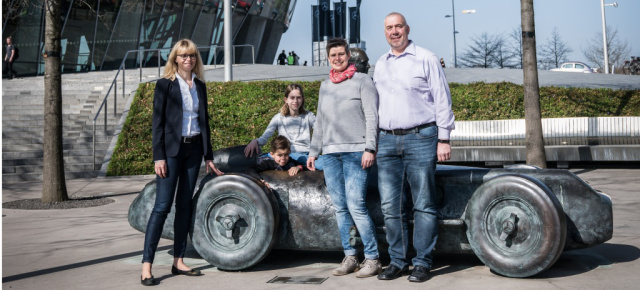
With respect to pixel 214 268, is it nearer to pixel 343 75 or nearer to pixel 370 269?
pixel 370 269

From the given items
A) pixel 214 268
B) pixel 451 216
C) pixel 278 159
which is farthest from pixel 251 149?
pixel 451 216

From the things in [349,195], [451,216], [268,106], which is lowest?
[451,216]

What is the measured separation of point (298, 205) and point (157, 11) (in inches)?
1182

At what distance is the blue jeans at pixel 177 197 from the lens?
467 centimetres

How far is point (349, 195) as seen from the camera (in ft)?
15.0

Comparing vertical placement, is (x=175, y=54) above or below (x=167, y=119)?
above

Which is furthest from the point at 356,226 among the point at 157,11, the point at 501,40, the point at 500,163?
the point at 501,40

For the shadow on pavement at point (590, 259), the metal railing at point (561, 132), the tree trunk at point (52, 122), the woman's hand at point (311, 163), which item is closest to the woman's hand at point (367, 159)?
the woman's hand at point (311, 163)

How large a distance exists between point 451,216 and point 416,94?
0.90 meters

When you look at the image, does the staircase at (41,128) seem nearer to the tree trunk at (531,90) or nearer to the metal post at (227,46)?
the metal post at (227,46)

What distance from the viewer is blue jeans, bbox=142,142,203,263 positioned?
15.3 feet

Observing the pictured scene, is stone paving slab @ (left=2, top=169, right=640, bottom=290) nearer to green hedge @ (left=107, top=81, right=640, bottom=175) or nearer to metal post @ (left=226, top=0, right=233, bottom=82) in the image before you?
green hedge @ (left=107, top=81, right=640, bottom=175)

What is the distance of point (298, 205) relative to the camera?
4.89m

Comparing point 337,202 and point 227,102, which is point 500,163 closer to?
point 227,102
